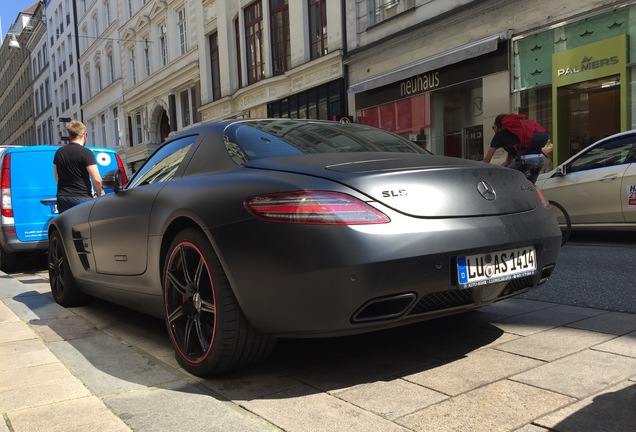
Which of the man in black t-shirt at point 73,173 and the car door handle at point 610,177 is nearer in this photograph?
the man in black t-shirt at point 73,173

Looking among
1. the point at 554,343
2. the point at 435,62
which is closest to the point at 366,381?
the point at 554,343

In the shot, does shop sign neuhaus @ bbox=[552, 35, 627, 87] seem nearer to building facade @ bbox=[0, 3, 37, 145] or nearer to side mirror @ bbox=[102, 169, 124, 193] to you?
side mirror @ bbox=[102, 169, 124, 193]

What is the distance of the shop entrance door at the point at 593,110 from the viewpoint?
10.4 meters

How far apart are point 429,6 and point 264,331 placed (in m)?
12.8

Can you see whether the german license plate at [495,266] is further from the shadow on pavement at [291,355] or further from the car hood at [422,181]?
the shadow on pavement at [291,355]

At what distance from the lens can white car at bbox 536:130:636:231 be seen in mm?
6660

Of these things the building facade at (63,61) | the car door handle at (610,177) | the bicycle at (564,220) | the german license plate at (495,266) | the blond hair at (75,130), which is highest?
the building facade at (63,61)

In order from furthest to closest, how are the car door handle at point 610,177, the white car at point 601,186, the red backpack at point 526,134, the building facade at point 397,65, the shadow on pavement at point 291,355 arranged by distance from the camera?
1. the building facade at point 397,65
2. the car door handle at point 610,177
3. the white car at point 601,186
4. the red backpack at point 526,134
5. the shadow on pavement at point 291,355

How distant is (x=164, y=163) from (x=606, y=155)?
19.0 ft

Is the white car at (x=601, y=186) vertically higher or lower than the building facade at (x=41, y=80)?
lower

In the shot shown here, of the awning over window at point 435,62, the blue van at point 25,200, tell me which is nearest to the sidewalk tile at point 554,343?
the blue van at point 25,200

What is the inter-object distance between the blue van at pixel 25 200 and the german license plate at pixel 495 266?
A: 227 inches

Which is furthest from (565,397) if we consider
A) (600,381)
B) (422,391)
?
(422,391)

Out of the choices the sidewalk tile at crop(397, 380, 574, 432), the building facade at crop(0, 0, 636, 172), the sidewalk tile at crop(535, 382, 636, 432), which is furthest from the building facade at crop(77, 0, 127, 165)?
the sidewalk tile at crop(535, 382, 636, 432)
